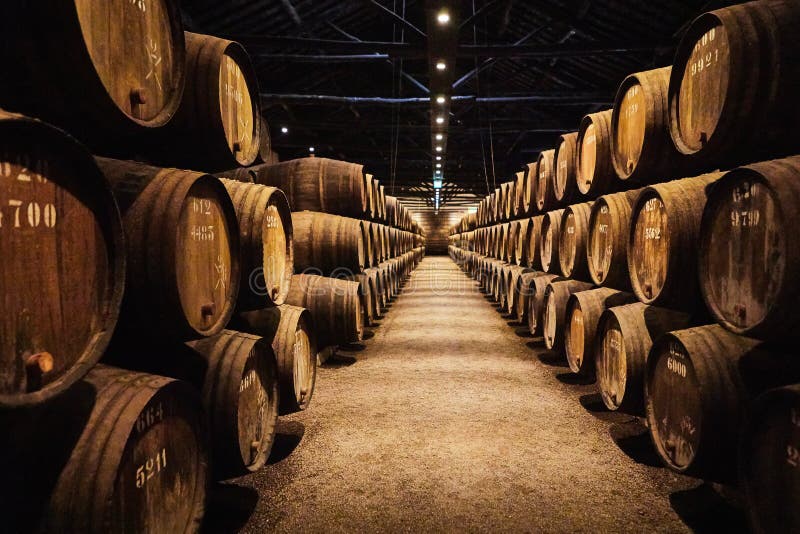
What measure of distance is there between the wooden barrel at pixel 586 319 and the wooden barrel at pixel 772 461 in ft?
6.76

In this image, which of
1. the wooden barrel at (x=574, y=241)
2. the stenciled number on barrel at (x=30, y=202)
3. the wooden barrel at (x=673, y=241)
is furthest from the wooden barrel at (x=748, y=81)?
the stenciled number on barrel at (x=30, y=202)

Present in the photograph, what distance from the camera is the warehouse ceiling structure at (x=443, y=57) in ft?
25.5

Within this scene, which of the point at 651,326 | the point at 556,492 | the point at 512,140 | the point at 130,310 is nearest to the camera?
the point at 130,310

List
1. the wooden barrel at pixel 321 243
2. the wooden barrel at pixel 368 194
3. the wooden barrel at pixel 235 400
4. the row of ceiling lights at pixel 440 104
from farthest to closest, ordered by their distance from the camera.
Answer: the wooden barrel at pixel 368 194
the row of ceiling lights at pixel 440 104
the wooden barrel at pixel 321 243
the wooden barrel at pixel 235 400

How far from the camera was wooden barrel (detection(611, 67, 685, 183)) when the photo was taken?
135 inches

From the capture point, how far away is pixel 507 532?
2.40 metres

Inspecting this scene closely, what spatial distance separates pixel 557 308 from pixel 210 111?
4.00m

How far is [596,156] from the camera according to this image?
14.6 feet

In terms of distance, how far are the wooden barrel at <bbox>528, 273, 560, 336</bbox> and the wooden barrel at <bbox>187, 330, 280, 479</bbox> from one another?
4101 millimetres

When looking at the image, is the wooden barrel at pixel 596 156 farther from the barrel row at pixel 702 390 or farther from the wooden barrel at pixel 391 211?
the wooden barrel at pixel 391 211

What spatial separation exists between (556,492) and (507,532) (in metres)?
0.53

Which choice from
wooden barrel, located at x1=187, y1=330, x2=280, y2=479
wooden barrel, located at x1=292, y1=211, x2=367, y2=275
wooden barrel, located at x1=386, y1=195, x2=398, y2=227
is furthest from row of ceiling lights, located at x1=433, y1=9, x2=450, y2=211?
wooden barrel, located at x1=187, y1=330, x2=280, y2=479

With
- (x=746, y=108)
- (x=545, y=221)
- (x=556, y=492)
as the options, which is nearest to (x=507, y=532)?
(x=556, y=492)

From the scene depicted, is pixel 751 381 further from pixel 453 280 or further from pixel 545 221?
pixel 453 280
